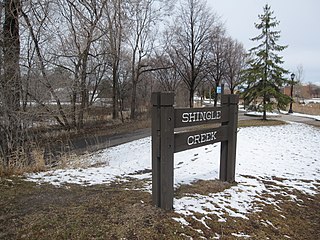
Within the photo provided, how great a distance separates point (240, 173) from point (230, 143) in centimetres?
121

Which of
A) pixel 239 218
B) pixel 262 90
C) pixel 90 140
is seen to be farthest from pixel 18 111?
pixel 262 90

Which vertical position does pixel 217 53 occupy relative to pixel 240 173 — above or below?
above

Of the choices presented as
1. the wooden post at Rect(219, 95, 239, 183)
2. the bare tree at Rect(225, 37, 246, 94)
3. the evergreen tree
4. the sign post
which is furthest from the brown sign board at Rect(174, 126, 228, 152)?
the bare tree at Rect(225, 37, 246, 94)

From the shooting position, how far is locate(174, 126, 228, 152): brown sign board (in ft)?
11.4

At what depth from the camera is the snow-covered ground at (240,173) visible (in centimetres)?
357

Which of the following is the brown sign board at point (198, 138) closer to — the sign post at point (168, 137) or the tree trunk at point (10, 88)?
the sign post at point (168, 137)

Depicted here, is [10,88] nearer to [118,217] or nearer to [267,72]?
[118,217]

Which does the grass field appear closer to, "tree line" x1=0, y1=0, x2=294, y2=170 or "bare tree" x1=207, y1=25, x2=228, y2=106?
"tree line" x1=0, y1=0, x2=294, y2=170

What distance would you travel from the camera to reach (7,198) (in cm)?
346

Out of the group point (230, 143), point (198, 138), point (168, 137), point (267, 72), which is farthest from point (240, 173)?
point (267, 72)

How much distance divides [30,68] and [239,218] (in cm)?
656

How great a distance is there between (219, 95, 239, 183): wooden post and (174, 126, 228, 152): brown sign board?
127 mm

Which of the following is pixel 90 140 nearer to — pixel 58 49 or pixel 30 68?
pixel 58 49

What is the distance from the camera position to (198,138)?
380 cm
